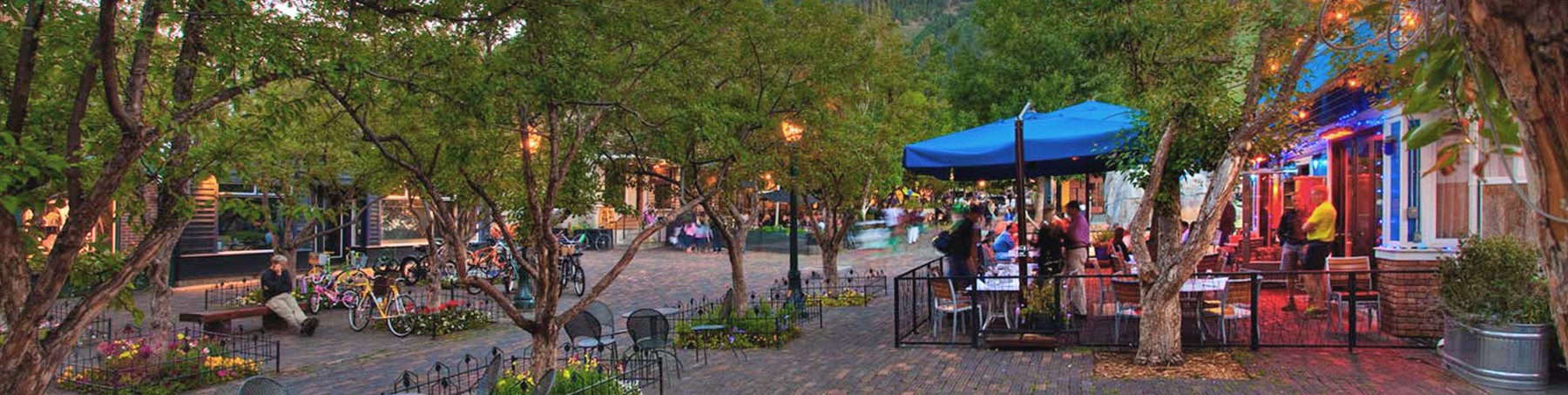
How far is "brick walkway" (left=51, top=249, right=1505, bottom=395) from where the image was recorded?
731cm

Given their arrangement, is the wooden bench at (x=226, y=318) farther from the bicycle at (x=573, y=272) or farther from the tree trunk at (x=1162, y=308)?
the tree trunk at (x=1162, y=308)

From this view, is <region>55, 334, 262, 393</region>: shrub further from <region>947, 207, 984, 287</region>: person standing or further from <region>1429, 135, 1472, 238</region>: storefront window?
<region>1429, 135, 1472, 238</region>: storefront window

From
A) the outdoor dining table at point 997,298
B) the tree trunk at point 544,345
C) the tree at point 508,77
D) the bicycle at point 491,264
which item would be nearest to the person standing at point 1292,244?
the outdoor dining table at point 997,298

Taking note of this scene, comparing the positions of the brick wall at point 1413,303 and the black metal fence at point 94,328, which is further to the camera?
the black metal fence at point 94,328

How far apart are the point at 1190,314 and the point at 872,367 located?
3537mm

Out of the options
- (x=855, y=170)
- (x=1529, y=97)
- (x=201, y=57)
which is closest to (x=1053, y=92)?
(x=855, y=170)

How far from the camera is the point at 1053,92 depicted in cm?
2717

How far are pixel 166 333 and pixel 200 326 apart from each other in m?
3.36

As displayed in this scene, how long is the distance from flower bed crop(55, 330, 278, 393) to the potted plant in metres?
11.0

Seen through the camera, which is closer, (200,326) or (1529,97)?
(1529,97)

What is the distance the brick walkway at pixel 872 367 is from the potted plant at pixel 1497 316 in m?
0.22

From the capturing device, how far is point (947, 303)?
35.2 ft

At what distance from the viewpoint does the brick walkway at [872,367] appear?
24.0 ft

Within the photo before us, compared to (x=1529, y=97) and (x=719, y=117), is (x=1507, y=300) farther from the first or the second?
(x=1529, y=97)
